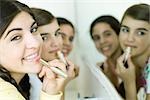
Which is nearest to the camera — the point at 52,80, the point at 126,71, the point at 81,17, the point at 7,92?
the point at 7,92

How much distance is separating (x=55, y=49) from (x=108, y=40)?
0.54ft

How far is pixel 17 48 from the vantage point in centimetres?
66

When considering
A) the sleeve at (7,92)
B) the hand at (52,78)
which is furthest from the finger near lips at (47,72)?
the sleeve at (7,92)

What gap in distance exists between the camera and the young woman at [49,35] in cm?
81

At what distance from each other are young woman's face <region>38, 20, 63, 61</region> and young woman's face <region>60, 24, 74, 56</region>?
1.2 inches

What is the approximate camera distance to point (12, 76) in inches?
28.6

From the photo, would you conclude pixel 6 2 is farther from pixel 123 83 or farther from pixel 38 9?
pixel 123 83

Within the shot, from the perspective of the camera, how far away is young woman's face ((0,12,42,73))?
649 mm

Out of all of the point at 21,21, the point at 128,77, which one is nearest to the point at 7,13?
the point at 21,21

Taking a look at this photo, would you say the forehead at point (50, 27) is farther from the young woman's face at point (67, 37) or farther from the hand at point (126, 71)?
the hand at point (126, 71)

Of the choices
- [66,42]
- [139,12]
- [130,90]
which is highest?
[139,12]

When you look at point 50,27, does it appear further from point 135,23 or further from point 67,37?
point 135,23

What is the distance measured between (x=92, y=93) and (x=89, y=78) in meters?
0.05

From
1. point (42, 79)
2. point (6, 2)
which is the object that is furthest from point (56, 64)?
point (6, 2)
